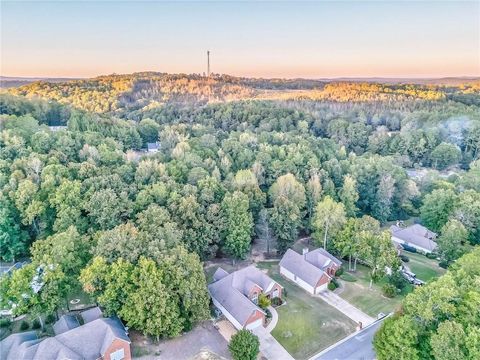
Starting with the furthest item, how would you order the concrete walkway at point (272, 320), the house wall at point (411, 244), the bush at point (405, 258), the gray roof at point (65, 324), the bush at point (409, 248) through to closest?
the bush at point (409, 248) → the house wall at point (411, 244) → the bush at point (405, 258) → the concrete walkway at point (272, 320) → the gray roof at point (65, 324)

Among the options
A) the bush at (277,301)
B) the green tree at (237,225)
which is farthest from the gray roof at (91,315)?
the green tree at (237,225)

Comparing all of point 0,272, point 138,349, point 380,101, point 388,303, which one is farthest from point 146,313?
point 380,101

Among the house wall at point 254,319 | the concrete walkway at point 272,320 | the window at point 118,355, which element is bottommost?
the concrete walkway at point 272,320

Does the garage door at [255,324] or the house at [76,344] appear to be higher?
the house at [76,344]

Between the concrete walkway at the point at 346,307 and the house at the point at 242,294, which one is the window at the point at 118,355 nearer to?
the house at the point at 242,294

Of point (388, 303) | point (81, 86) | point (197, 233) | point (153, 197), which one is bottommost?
point (388, 303)

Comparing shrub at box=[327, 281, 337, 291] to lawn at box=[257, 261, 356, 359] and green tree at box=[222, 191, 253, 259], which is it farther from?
green tree at box=[222, 191, 253, 259]

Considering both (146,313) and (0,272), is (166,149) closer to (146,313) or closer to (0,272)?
(0,272)
